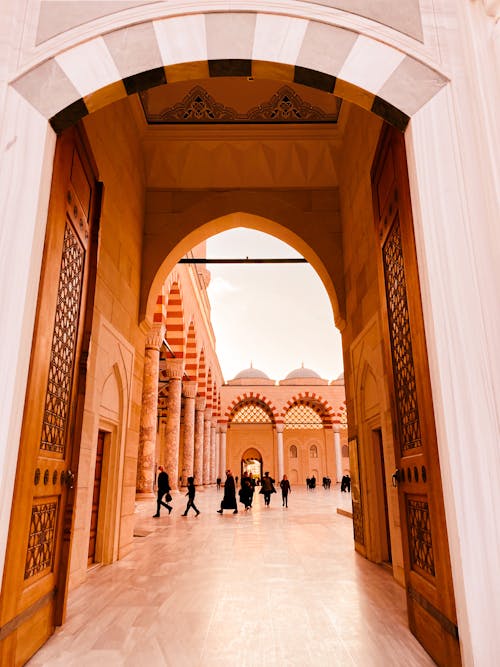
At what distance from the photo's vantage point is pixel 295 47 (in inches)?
81.0

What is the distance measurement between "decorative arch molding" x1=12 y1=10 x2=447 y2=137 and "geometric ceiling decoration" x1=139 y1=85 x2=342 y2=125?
3445 mm

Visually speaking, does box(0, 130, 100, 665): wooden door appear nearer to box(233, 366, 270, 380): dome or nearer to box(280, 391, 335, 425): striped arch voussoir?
box(280, 391, 335, 425): striped arch voussoir

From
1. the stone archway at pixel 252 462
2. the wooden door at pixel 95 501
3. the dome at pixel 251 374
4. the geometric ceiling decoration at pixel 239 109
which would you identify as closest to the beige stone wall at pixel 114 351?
the wooden door at pixel 95 501

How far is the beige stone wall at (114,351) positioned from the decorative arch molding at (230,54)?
1512mm

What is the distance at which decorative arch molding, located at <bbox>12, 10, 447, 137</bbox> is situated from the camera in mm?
2029

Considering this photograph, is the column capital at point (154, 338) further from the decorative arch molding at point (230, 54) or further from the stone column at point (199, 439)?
the stone column at point (199, 439)

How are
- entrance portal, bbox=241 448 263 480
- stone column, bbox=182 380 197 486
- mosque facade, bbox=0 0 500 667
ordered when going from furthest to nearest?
entrance portal, bbox=241 448 263 480 → stone column, bbox=182 380 197 486 → mosque facade, bbox=0 0 500 667

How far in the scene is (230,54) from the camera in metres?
2.07

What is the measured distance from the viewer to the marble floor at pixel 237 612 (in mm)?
2162

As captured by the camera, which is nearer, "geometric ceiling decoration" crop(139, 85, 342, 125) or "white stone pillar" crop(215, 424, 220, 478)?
"geometric ceiling decoration" crop(139, 85, 342, 125)

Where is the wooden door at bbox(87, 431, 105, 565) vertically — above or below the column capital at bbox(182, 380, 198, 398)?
below

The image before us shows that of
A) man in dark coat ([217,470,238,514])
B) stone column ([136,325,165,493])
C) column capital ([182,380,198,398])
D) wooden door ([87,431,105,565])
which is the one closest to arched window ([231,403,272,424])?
column capital ([182,380,198,398])

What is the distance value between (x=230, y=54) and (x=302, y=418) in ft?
79.3

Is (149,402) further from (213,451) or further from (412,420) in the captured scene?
(213,451)
